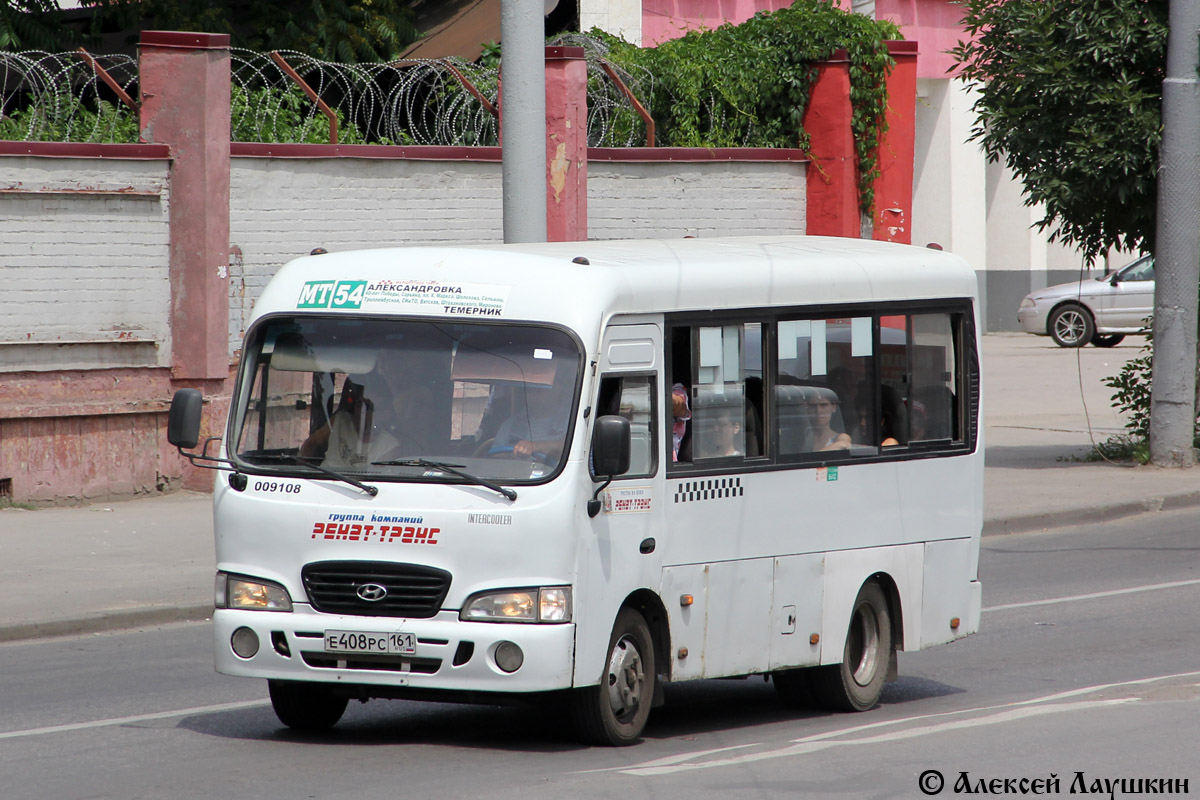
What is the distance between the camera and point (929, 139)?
35625mm

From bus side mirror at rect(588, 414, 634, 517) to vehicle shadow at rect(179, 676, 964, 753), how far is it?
4.22 feet

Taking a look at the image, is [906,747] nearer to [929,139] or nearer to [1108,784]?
[1108,784]

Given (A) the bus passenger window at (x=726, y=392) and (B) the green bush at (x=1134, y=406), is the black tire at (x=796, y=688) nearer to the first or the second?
(A) the bus passenger window at (x=726, y=392)

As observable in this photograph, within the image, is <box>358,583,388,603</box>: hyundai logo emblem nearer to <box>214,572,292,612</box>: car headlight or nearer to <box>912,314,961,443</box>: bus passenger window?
<box>214,572,292,612</box>: car headlight

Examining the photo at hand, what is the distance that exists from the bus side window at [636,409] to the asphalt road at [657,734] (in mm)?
1240

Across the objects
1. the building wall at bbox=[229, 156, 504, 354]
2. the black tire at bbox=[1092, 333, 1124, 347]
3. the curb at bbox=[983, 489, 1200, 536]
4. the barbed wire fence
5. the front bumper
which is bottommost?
the curb at bbox=[983, 489, 1200, 536]

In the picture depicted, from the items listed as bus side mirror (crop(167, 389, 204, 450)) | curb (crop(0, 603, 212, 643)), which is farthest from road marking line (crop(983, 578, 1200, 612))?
bus side mirror (crop(167, 389, 204, 450))

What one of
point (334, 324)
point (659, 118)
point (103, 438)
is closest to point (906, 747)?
point (334, 324)

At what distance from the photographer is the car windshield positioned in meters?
7.51

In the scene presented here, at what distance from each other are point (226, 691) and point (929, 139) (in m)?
28.6

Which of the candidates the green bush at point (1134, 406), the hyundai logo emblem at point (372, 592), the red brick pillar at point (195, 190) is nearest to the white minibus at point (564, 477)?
the hyundai logo emblem at point (372, 592)

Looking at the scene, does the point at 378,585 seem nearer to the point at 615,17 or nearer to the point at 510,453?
the point at 510,453

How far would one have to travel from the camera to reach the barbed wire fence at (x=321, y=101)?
1558cm

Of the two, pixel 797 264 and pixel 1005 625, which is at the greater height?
pixel 797 264
